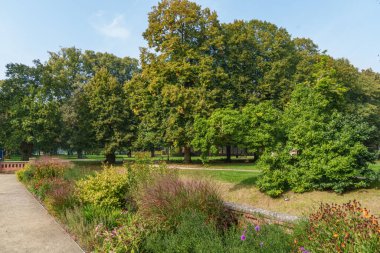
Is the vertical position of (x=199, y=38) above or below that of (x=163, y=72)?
above

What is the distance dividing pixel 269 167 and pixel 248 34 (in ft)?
57.9

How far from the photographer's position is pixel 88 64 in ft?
118

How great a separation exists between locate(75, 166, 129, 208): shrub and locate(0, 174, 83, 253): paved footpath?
3.11 ft

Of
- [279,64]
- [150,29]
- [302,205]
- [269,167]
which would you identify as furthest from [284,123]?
[150,29]

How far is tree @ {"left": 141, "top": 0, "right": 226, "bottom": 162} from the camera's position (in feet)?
73.9

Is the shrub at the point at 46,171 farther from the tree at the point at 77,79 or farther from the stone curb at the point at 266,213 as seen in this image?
the tree at the point at 77,79

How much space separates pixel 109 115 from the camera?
26.8 metres

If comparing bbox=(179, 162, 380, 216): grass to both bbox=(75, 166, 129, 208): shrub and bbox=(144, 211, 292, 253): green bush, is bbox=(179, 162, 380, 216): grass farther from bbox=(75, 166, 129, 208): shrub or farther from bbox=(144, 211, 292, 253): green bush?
bbox=(144, 211, 292, 253): green bush

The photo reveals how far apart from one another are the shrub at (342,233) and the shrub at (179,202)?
194 centimetres

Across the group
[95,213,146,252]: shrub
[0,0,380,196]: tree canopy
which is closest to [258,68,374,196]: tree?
[0,0,380,196]: tree canopy

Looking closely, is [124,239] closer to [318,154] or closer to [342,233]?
[342,233]

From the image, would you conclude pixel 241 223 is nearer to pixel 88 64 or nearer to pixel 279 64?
pixel 279 64

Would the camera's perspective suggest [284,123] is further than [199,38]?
No

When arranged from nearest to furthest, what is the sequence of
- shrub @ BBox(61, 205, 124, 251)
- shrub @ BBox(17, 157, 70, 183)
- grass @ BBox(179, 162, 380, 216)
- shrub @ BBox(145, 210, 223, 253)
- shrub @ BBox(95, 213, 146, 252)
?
1. shrub @ BBox(145, 210, 223, 253)
2. shrub @ BBox(95, 213, 146, 252)
3. shrub @ BBox(61, 205, 124, 251)
4. grass @ BBox(179, 162, 380, 216)
5. shrub @ BBox(17, 157, 70, 183)
